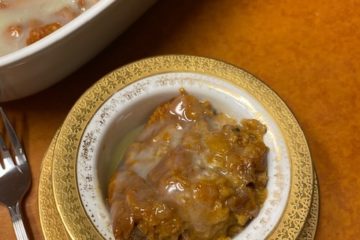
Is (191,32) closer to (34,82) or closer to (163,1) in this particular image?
(163,1)

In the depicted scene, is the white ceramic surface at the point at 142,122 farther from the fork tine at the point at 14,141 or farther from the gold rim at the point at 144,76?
the fork tine at the point at 14,141

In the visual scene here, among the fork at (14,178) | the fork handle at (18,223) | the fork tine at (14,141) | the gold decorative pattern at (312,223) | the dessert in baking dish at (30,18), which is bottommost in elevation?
the gold decorative pattern at (312,223)

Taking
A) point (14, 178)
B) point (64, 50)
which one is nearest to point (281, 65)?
point (64, 50)

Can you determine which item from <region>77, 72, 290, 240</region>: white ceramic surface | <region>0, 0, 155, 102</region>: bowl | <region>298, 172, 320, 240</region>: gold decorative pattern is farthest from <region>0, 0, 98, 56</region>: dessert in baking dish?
<region>298, 172, 320, 240</region>: gold decorative pattern

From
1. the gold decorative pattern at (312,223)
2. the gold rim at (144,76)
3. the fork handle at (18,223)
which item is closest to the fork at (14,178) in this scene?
the fork handle at (18,223)

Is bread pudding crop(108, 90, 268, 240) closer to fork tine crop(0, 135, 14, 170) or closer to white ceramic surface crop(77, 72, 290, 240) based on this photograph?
white ceramic surface crop(77, 72, 290, 240)

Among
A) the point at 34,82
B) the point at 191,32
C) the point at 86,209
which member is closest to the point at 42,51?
the point at 34,82
